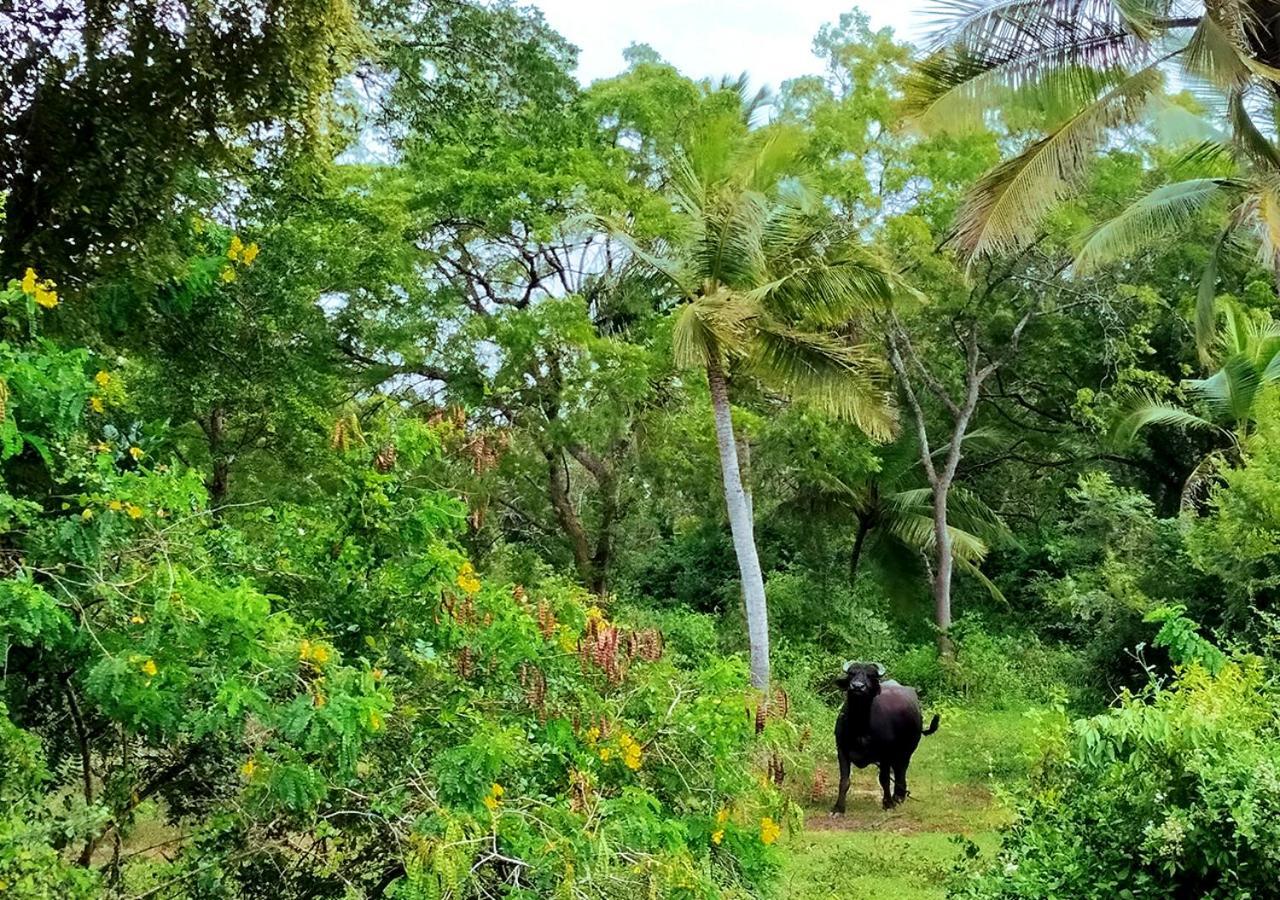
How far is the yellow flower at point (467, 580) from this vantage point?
3.94 m

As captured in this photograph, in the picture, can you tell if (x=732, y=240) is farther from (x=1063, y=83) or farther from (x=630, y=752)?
(x=630, y=752)

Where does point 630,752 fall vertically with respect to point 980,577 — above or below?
below

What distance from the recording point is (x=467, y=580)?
3.96 m

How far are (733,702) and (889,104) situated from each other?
11.2 meters

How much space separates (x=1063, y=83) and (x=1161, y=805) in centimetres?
651

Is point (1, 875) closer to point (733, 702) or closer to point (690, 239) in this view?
point (733, 702)

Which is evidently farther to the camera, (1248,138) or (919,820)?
(919,820)

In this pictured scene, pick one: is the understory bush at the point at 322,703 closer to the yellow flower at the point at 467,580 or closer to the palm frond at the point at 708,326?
the yellow flower at the point at 467,580

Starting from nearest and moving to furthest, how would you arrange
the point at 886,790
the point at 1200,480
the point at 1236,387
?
the point at 886,790 → the point at 1236,387 → the point at 1200,480

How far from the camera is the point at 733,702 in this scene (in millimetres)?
4043

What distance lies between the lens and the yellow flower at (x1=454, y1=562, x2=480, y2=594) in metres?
3.94

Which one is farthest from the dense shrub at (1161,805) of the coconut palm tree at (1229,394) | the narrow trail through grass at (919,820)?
the coconut palm tree at (1229,394)

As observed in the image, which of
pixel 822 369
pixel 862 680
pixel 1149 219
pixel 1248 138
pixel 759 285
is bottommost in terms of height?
pixel 862 680

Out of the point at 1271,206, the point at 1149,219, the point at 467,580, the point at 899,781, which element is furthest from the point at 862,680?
the point at 467,580
